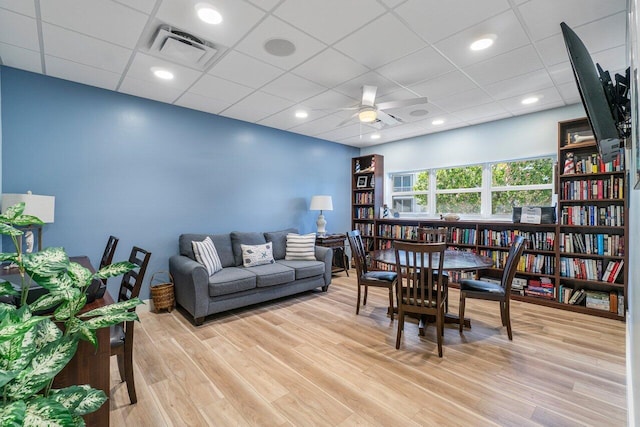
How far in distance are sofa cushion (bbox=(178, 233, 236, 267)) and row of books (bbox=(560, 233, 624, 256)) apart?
429cm

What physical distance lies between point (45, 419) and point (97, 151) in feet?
11.1

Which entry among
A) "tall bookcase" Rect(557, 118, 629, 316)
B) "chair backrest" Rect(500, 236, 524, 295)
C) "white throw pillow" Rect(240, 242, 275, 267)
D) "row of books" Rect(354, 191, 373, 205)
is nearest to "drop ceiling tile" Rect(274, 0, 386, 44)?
"chair backrest" Rect(500, 236, 524, 295)

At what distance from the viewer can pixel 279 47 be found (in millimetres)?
2465

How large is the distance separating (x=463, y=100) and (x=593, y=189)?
6.01 feet

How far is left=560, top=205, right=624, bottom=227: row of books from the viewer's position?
10.8 feet

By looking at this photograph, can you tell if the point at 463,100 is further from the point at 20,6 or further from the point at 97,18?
the point at 20,6

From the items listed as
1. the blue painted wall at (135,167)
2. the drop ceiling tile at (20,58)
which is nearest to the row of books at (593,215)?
the blue painted wall at (135,167)

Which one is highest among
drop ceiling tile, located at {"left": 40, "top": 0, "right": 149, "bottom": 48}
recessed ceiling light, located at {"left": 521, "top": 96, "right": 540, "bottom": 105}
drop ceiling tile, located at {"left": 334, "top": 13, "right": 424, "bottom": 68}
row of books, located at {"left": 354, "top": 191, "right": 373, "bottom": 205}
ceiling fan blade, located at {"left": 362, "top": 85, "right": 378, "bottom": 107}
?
recessed ceiling light, located at {"left": 521, "top": 96, "right": 540, "bottom": 105}

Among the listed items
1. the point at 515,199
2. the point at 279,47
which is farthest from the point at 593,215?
the point at 279,47

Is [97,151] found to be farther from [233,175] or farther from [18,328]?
[18,328]

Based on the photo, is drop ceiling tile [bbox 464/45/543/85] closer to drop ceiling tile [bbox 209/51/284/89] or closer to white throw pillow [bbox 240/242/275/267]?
drop ceiling tile [bbox 209/51/284/89]

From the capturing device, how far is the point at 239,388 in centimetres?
204

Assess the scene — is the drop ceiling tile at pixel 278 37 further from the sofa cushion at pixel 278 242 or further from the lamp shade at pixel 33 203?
the sofa cushion at pixel 278 242

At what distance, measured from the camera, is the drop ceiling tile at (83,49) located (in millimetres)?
2291
